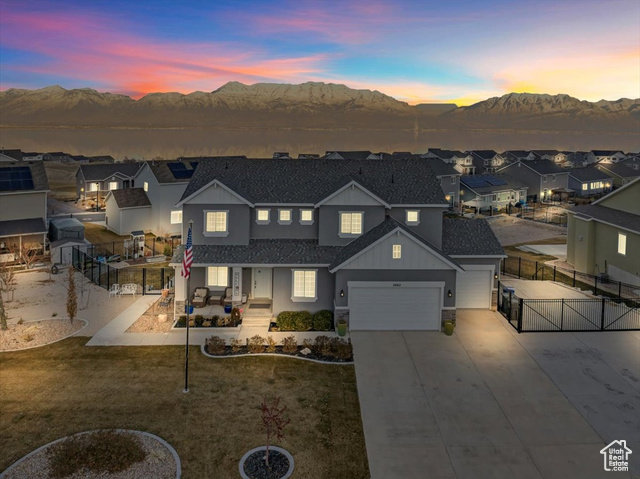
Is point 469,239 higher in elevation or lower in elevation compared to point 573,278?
higher

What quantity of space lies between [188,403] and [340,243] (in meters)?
14.2

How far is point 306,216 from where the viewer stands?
2966cm

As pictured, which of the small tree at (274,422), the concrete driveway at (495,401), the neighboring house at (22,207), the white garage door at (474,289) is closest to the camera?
the small tree at (274,422)

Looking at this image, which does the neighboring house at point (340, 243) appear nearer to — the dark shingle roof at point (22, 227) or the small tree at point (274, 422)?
the small tree at point (274, 422)

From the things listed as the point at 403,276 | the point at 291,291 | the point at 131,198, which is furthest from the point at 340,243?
the point at 131,198

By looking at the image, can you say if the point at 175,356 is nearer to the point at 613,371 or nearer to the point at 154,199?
the point at 613,371

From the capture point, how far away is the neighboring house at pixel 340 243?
2511cm

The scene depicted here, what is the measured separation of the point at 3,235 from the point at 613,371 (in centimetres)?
4496

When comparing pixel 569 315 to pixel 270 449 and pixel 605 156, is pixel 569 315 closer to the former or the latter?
pixel 270 449

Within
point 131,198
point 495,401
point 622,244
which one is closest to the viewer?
point 495,401

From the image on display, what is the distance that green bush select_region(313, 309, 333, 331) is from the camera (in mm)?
25359

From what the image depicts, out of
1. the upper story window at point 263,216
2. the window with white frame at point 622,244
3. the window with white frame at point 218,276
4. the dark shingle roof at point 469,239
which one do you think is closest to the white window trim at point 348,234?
the upper story window at point 263,216

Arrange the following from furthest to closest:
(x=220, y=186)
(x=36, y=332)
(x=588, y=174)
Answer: (x=588, y=174) < (x=220, y=186) < (x=36, y=332)

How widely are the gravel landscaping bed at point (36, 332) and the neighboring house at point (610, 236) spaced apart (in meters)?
37.3
